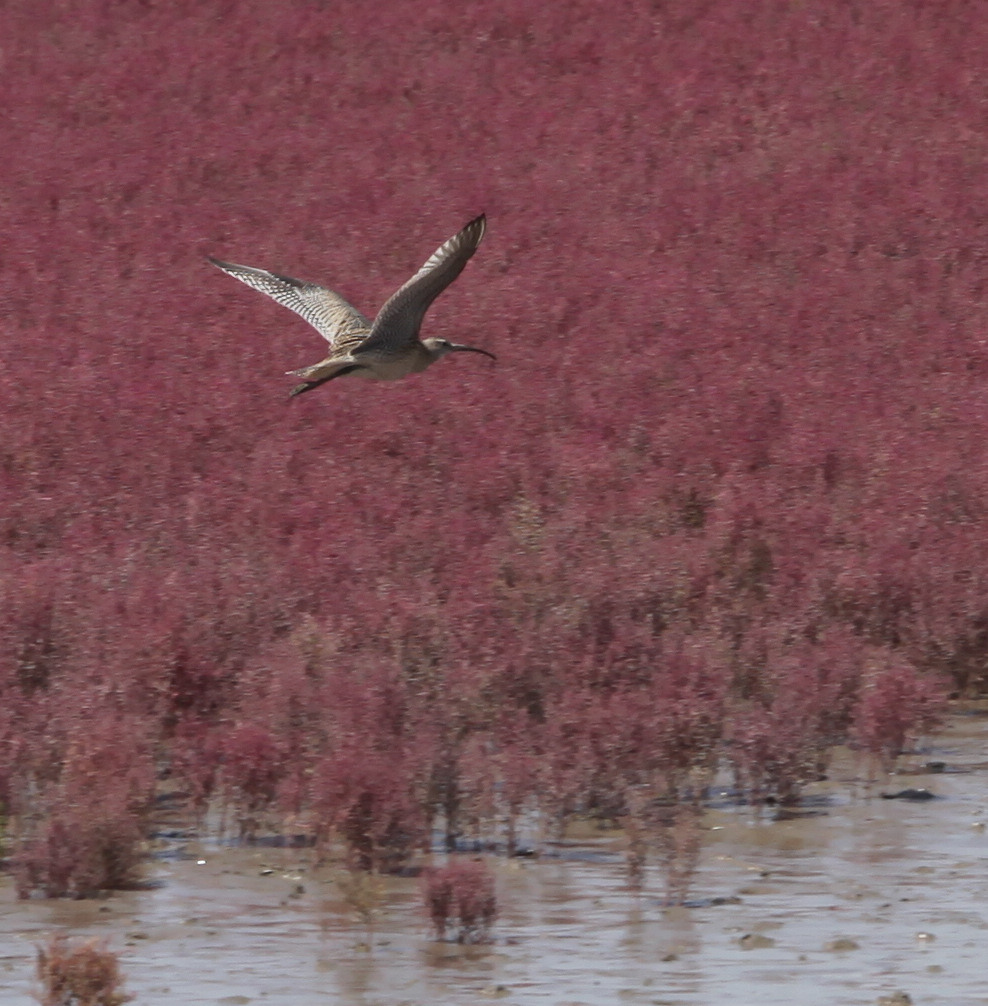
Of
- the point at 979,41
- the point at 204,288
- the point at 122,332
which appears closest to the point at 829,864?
the point at 122,332

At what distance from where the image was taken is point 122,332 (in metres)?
11.9

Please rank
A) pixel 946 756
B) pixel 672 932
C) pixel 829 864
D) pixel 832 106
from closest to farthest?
pixel 672 932
pixel 829 864
pixel 946 756
pixel 832 106

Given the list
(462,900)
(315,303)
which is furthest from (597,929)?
(315,303)

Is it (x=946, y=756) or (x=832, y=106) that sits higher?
(x=832, y=106)

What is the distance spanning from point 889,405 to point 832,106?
6.15m

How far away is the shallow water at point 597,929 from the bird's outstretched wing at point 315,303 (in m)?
3.98

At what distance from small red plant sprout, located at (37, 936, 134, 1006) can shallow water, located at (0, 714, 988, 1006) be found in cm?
27

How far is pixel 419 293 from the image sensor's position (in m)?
9.22

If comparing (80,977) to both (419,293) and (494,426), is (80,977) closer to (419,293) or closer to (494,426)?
(419,293)

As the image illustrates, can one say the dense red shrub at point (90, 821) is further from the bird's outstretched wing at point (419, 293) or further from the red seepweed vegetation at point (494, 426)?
the bird's outstretched wing at point (419, 293)

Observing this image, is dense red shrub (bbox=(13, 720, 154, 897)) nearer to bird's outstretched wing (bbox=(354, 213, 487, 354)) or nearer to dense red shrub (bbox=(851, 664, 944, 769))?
dense red shrub (bbox=(851, 664, 944, 769))

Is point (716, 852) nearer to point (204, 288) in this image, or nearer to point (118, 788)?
point (118, 788)

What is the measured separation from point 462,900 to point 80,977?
0.99m

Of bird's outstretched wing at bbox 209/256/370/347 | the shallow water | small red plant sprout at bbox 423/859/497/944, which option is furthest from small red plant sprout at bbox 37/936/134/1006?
bird's outstretched wing at bbox 209/256/370/347
